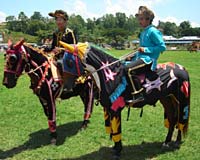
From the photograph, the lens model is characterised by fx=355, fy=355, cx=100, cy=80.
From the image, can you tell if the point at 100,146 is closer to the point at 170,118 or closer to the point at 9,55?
the point at 170,118

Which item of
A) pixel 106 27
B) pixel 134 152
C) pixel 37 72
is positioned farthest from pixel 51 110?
pixel 106 27

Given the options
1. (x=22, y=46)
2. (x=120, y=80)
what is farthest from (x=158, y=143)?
(x=22, y=46)

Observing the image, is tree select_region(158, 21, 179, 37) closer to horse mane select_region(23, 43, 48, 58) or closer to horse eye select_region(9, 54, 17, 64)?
horse mane select_region(23, 43, 48, 58)

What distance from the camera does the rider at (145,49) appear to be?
595 cm

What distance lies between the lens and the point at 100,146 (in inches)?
282

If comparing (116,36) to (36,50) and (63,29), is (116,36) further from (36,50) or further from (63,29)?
(36,50)

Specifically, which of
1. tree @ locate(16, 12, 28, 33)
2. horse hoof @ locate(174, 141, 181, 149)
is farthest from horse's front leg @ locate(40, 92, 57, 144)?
tree @ locate(16, 12, 28, 33)

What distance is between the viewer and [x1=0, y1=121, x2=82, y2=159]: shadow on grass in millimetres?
7020

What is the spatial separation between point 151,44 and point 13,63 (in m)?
2.57

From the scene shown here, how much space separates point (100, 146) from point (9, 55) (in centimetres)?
253

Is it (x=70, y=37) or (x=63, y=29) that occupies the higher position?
(x=63, y=29)

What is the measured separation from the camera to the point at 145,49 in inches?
233

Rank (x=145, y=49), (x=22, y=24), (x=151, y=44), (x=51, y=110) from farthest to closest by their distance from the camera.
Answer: (x=22, y=24) < (x=51, y=110) < (x=151, y=44) < (x=145, y=49)

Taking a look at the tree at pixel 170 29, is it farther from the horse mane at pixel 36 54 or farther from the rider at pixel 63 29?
the horse mane at pixel 36 54
